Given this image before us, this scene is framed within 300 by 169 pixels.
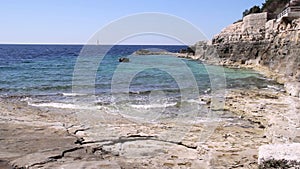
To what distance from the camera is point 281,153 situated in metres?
5.41

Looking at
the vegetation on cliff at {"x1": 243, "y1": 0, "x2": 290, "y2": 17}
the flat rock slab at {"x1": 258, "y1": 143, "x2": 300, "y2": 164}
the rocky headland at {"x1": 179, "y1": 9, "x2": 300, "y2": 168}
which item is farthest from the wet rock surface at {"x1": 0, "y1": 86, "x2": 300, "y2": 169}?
the vegetation on cliff at {"x1": 243, "y1": 0, "x2": 290, "y2": 17}

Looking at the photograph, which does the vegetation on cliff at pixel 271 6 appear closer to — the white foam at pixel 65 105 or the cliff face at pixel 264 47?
the cliff face at pixel 264 47

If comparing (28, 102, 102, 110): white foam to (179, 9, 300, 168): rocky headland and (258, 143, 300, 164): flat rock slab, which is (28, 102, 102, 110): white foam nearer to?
(179, 9, 300, 168): rocky headland

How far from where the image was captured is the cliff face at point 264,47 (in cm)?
2606

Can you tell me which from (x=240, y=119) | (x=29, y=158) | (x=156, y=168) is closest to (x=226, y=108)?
(x=240, y=119)

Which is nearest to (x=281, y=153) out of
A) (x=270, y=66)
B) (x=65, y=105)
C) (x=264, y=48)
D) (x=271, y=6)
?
(x=65, y=105)

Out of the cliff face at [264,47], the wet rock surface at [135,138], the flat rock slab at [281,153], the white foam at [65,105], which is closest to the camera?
the flat rock slab at [281,153]

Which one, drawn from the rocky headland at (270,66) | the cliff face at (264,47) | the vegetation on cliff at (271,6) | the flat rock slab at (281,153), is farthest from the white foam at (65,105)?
the vegetation on cliff at (271,6)

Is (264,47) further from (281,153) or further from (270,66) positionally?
(281,153)

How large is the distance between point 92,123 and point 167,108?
13.8 feet

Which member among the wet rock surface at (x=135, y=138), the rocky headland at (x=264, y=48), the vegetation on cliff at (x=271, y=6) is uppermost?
the vegetation on cliff at (x=271, y=6)

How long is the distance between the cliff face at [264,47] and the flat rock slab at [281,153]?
39.4 ft

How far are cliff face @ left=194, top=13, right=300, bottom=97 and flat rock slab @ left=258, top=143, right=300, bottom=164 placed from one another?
12.0 m

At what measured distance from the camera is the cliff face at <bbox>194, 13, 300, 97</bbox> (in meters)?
26.1
